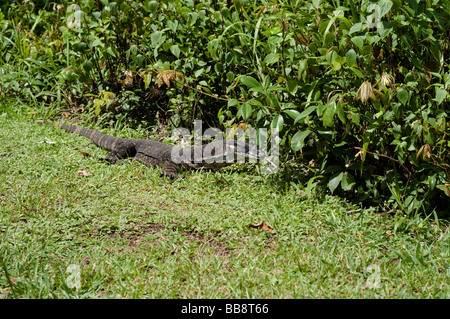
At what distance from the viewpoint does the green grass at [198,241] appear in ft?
8.25

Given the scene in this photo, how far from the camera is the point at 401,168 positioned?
11.4 feet

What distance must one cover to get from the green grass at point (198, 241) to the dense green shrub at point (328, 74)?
0.37 meters

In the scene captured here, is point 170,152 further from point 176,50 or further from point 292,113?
point 292,113

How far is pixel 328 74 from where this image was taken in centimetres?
347

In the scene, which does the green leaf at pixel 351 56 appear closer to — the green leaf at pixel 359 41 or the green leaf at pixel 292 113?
the green leaf at pixel 359 41

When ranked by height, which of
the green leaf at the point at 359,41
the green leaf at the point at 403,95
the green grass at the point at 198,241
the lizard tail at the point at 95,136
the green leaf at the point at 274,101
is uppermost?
the green leaf at the point at 359,41

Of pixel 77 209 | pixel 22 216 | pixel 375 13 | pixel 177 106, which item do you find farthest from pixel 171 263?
pixel 177 106

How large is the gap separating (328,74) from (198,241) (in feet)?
5.39

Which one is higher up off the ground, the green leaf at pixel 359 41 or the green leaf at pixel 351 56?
the green leaf at pixel 359 41

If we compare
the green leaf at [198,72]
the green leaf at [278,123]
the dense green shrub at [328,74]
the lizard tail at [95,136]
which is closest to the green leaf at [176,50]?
the dense green shrub at [328,74]

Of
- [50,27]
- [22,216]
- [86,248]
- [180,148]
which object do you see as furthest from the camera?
[50,27]

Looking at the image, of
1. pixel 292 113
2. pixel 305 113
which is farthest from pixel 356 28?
pixel 292 113

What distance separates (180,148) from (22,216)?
1.86 meters
